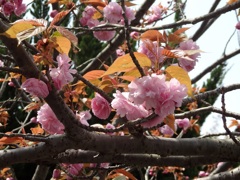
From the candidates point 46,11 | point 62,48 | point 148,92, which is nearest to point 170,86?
point 148,92

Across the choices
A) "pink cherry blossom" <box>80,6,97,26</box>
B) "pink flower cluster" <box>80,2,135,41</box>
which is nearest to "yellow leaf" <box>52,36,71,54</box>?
"pink flower cluster" <box>80,2,135,41</box>

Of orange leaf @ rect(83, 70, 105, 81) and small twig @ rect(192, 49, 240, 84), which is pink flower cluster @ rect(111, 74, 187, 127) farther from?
small twig @ rect(192, 49, 240, 84)

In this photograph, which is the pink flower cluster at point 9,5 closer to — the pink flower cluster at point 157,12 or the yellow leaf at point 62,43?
the yellow leaf at point 62,43

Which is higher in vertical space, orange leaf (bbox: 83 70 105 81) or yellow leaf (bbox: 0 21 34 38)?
yellow leaf (bbox: 0 21 34 38)

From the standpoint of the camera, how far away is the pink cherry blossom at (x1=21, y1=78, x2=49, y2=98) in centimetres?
105

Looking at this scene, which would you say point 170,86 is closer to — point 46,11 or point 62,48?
point 62,48

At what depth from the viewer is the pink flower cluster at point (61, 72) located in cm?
112

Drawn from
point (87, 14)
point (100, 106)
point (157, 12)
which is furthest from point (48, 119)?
point (157, 12)

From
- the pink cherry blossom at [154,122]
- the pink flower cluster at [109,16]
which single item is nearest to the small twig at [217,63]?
the pink flower cluster at [109,16]

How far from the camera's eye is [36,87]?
41.2 inches

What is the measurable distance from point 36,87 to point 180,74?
392 millimetres

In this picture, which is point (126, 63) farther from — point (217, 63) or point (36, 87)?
point (217, 63)

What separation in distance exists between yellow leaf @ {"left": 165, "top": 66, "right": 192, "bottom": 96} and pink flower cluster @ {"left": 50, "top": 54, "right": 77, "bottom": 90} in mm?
287

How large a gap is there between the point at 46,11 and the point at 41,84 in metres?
6.51
